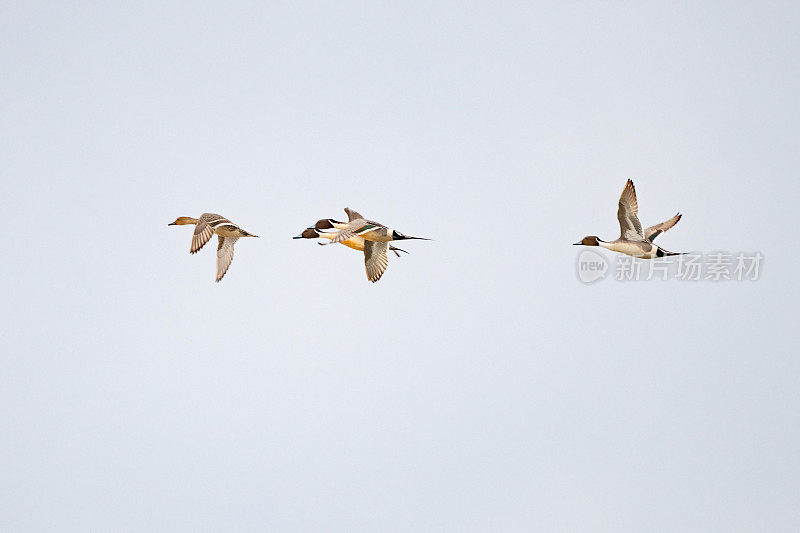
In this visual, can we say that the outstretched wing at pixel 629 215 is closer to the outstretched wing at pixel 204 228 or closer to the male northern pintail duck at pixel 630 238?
the male northern pintail duck at pixel 630 238

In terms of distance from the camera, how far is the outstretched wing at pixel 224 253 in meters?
29.0

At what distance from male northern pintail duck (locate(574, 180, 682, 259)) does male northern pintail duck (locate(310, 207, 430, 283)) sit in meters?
4.09

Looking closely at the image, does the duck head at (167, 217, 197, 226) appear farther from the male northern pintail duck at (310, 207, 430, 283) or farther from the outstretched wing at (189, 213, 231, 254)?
the male northern pintail duck at (310, 207, 430, 283)

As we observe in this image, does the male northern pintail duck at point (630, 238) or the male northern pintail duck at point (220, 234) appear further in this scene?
the male northern pintail duck at point (220, 234)

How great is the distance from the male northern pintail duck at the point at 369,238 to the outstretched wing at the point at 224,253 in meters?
2.91

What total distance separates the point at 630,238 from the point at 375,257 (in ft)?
17.4

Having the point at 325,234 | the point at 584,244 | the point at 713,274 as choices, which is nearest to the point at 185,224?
the point at 325,234

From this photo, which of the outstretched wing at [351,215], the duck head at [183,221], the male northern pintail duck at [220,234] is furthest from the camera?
the duck head at [183,221]

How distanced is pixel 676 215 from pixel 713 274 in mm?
2301

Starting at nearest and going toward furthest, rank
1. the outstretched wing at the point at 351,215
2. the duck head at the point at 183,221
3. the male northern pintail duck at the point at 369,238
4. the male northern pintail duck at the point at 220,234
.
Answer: the male northern pintail duck at the point at 369,238, the male northern pintail duck at the point at 220,234, the outstretched wing at the point at 351,215, the duck head at the point at 183,221

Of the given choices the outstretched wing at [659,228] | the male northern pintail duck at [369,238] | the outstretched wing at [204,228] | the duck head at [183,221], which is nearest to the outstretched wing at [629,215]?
the outstretched wing at [659,228]

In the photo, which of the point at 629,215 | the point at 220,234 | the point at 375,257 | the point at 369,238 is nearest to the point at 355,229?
the point at 369,238

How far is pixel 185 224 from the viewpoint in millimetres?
31672

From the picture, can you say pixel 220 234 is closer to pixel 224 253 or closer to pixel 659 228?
pixel 224 253
